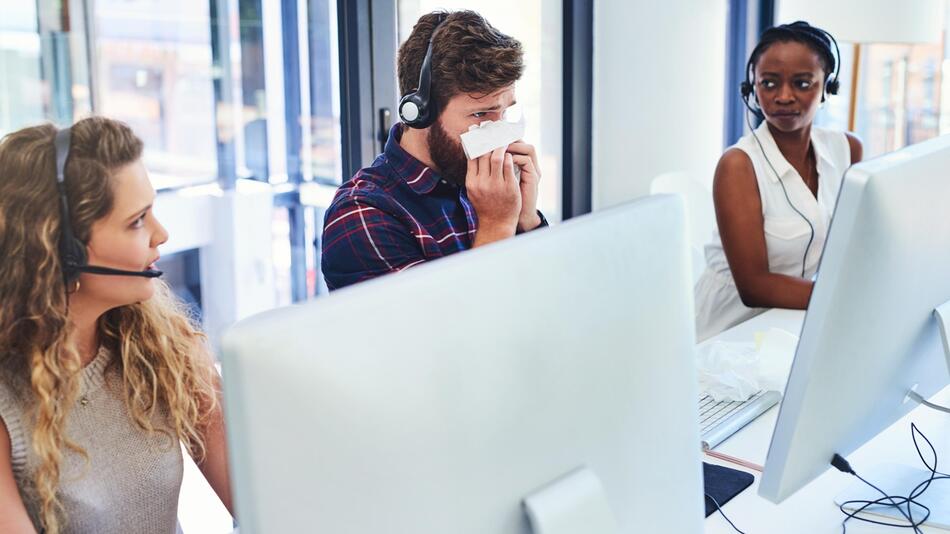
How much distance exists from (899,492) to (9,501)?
3.53 feet

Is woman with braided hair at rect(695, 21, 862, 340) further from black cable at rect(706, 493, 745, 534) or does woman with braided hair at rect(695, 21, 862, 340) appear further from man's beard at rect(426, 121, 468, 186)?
black cable at rect(706, 493, 745, 534)

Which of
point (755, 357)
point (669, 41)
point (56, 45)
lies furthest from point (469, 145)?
point (669, 41)

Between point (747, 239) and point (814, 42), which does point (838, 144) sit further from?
point (747, 239)

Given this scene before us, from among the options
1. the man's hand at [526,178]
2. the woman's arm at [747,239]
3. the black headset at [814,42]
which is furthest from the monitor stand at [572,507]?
the black headset at [814,42]

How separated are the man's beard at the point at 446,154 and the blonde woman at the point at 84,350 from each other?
0.58 metres

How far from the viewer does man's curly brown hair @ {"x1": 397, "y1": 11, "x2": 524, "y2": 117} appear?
1.64 m

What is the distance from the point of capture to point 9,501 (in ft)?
3.55

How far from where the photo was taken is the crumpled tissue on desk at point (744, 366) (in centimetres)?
157

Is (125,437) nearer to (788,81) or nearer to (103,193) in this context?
(103,193)

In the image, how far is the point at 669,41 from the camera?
10.9 ft

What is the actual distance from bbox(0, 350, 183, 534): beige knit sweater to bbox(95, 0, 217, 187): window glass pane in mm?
1467

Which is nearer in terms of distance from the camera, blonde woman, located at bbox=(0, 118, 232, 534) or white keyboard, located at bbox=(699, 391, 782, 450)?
blonde woman, located at bbox=(0, 118, 232, 534)

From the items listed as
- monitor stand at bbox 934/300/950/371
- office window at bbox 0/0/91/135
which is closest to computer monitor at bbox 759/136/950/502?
monitor stand at bbox 934/300/950/371

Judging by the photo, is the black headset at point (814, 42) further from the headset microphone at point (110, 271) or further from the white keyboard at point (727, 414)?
the headset microphone at point (110, 271)
